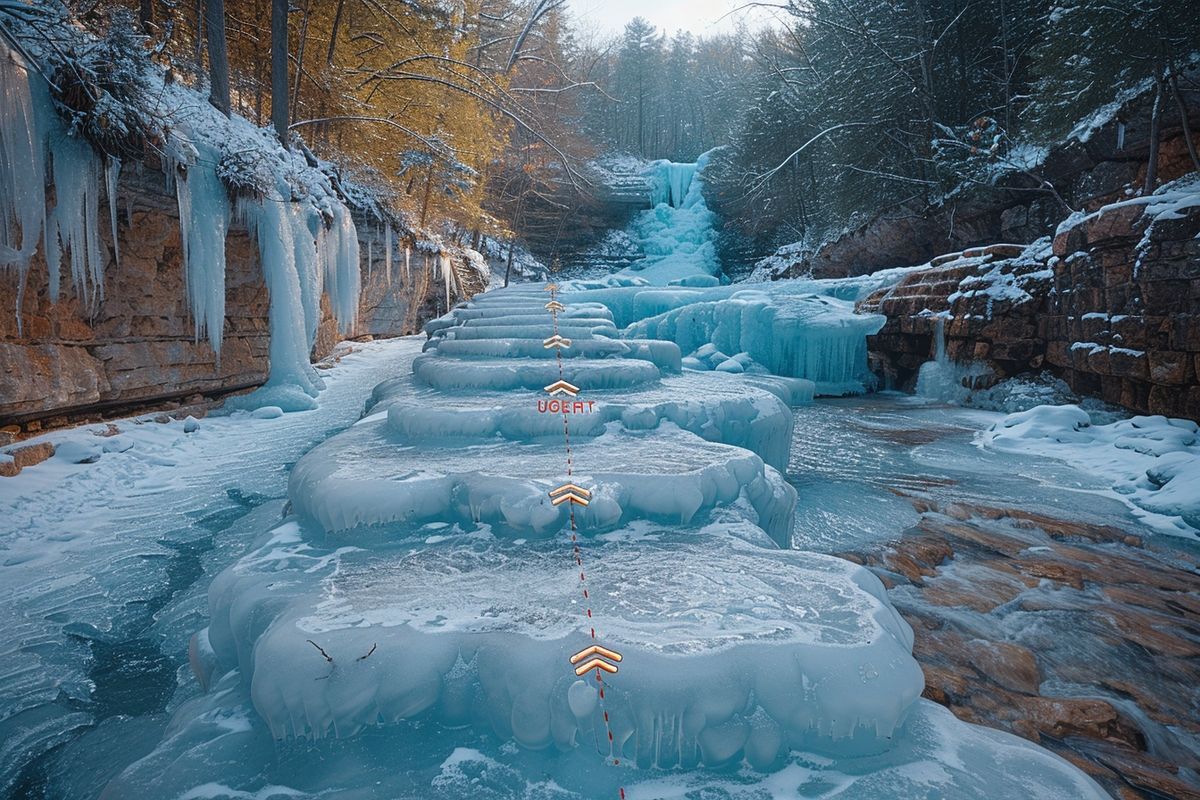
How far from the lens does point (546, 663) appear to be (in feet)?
5.30

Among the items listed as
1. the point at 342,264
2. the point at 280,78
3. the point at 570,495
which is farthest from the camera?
the point at 342,264

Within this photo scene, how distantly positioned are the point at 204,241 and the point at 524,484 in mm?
5631

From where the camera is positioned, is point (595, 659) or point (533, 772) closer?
point (533, 772)

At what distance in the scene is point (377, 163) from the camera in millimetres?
13008

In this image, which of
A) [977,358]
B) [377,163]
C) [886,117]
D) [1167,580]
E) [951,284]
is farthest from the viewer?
[886,117]

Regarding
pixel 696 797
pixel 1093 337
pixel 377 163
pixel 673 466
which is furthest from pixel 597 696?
pixel 377 163

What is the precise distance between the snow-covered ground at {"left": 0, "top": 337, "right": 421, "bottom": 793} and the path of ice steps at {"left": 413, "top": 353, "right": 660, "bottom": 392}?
1689mm

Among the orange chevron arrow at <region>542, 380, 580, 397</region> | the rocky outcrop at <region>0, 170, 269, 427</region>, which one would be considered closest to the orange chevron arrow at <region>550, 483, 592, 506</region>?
the orange chevron arrow at <region>542, 380, 580, 397</region>

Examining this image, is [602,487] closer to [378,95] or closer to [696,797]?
[696,797]

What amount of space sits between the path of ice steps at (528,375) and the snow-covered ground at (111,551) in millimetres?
1689

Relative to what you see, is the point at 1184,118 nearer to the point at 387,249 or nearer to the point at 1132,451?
the point at 1132,451

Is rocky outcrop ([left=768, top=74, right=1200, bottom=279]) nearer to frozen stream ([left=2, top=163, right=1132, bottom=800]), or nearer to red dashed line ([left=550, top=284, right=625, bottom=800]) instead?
frozen stream ([left=2, top=163, right=1132, bottom=800])

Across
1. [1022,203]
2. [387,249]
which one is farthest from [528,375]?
[1022,203]

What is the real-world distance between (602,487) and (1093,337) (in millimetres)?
7551
